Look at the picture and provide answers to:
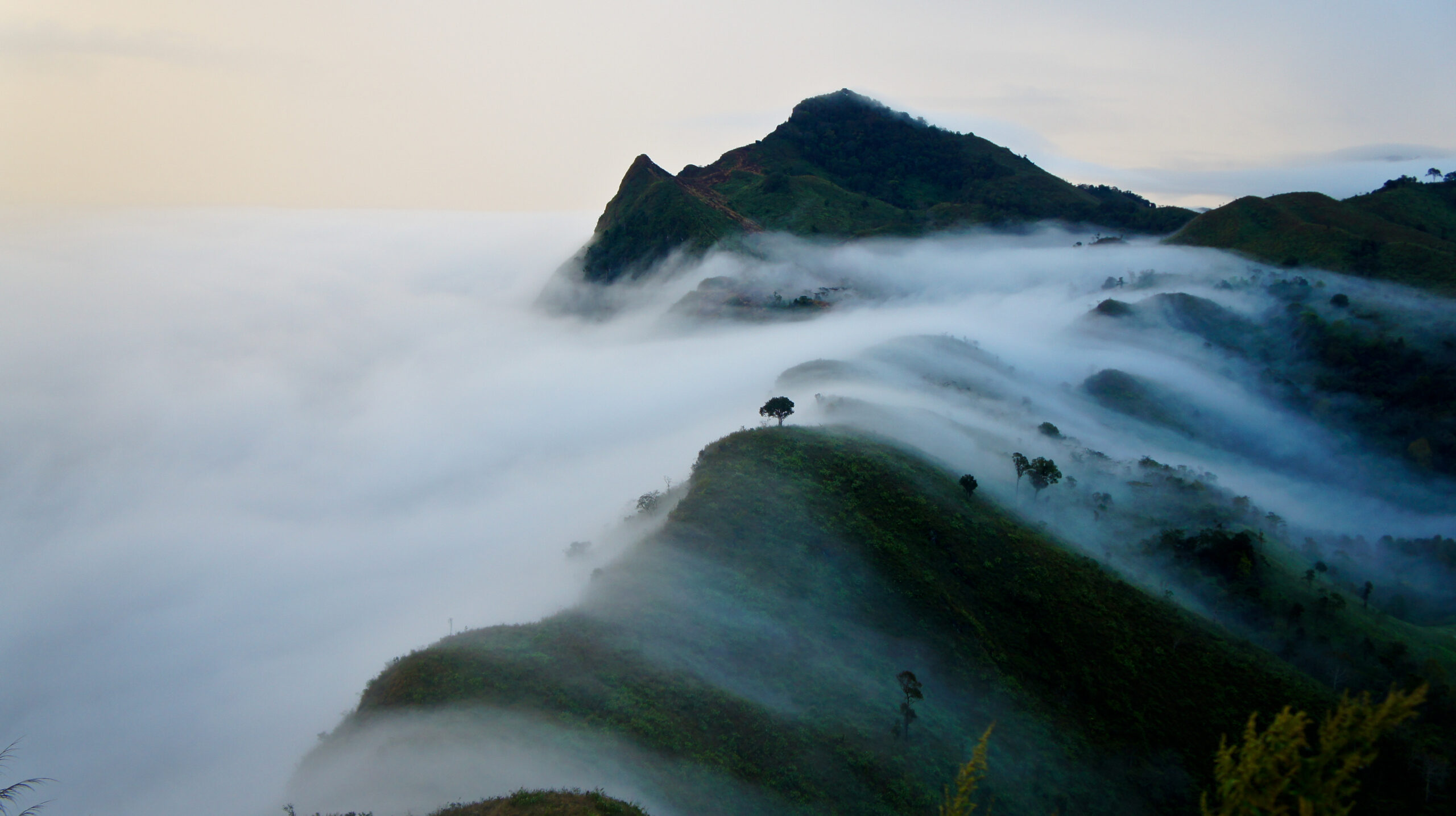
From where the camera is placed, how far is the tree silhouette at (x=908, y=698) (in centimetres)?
4000

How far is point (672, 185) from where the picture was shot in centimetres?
18738

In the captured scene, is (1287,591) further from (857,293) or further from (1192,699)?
(857,293)

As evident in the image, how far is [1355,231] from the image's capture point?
154 meters

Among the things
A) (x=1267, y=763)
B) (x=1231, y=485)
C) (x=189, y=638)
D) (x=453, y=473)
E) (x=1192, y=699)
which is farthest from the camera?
(x=453, y=473)

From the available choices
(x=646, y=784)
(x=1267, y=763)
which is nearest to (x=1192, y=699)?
(x=646, y=784)

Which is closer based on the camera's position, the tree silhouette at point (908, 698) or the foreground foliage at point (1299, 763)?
the foreground foliage at point (1299, 763)

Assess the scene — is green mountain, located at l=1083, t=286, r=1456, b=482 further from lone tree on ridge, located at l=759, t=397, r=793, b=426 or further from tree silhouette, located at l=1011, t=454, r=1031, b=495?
lone tree on ridge, located at l=759, t=397, r=793, b=426

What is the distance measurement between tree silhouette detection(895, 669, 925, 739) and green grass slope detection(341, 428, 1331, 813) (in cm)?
66

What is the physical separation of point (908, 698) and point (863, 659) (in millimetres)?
5953

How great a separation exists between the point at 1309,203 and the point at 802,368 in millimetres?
153242

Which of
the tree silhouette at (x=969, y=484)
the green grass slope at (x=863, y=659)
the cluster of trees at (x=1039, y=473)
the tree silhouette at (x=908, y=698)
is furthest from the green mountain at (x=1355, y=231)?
the tree silhouette at (x=908, y=698)

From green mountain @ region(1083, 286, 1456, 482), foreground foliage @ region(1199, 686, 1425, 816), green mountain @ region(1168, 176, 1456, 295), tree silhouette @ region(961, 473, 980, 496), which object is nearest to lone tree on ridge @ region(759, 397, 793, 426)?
tree silhouette @ region(961, 473, 980, 496)

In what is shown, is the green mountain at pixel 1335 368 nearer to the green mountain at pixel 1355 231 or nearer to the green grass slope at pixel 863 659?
the green mountain at pixel 1355 231

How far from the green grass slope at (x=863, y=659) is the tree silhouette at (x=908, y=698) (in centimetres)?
66
